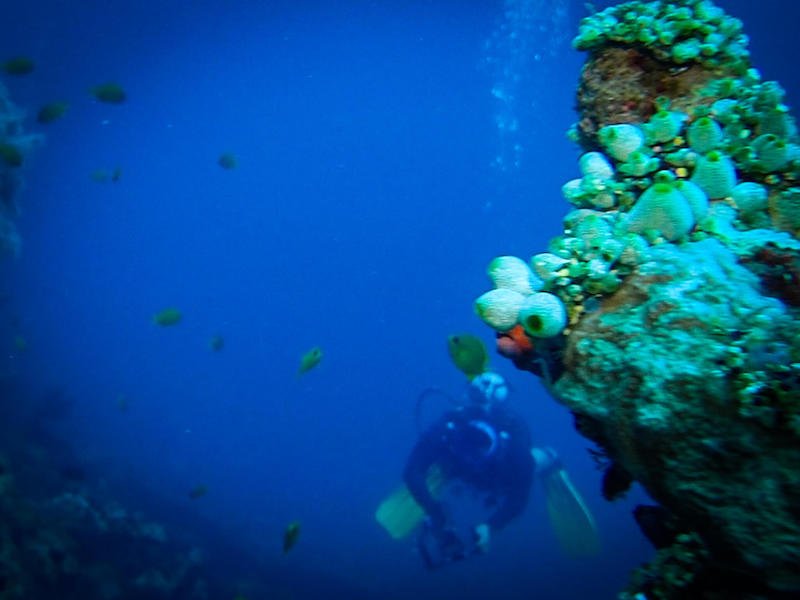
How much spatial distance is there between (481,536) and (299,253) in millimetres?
106600

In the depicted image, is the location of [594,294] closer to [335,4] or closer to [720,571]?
[720,571]

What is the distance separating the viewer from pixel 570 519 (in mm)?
7871

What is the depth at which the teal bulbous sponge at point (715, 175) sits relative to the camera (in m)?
2.14

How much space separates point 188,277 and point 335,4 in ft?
401

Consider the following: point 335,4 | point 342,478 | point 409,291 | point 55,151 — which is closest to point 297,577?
point 342,478

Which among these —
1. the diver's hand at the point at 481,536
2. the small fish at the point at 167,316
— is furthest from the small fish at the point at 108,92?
the diver's hand at the point at 481,536

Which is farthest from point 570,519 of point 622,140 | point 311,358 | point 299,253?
point 299,253

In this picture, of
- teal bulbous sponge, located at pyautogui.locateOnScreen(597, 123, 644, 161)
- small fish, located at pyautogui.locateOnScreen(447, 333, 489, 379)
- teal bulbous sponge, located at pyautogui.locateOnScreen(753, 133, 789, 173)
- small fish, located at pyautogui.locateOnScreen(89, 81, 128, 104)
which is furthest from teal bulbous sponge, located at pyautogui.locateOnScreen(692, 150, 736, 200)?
small fish, located at pyautogui.locateOnScreen(89, 81, 128, 104)

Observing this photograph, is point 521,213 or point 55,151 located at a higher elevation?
point 55,151

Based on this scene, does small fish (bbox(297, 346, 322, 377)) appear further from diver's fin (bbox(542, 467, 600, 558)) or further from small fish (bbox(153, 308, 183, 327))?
diver's fin (bbox(542, 467, 600, 558))

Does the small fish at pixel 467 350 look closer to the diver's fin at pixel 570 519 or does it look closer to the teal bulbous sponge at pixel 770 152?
the teal bulbous sponge at pixel 770 152

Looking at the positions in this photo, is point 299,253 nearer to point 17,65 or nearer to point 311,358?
point 17,65

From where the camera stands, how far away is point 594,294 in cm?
204

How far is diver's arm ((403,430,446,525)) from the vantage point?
7.84 m
